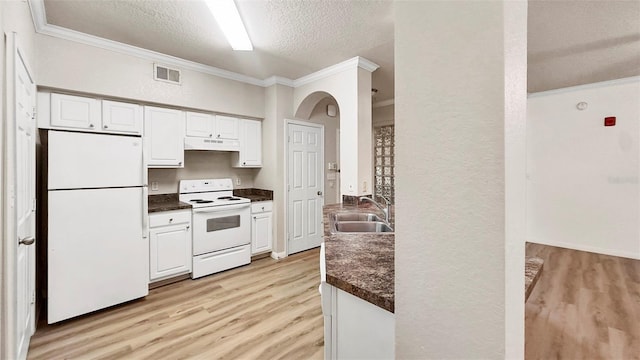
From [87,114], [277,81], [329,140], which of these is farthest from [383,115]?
[87,114]

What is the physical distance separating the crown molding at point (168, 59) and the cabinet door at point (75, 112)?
53 centimetres

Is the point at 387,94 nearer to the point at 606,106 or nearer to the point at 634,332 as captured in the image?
the point at 606,106

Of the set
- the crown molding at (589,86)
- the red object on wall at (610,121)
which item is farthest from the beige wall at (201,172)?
the red object on wall at (610,121)

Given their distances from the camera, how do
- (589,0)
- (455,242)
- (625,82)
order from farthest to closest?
(625,82) < (589,0) < (455,242)

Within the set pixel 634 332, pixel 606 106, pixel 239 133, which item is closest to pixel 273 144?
pixel 239 133

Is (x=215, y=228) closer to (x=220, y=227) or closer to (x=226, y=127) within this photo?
(x=220, y=227)

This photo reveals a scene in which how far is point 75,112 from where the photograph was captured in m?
2.54

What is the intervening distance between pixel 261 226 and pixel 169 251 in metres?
1.16

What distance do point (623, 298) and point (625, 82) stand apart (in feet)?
9.54

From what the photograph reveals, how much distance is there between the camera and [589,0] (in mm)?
2076

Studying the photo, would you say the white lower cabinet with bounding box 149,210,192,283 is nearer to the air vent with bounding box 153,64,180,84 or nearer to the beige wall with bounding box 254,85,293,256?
the beige wall with bounding box 254,85,293,256

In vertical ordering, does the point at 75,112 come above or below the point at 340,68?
below

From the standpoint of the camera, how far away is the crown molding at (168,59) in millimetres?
2293

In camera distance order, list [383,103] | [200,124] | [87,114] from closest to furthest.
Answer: [87,114] → [200,124] → [383,103]
